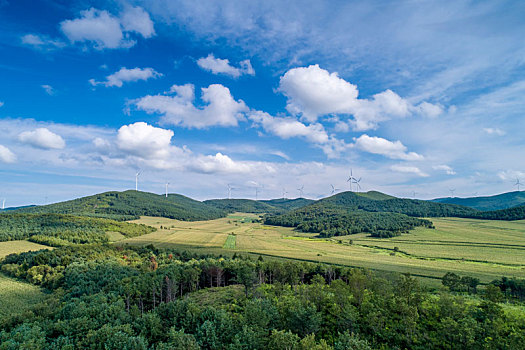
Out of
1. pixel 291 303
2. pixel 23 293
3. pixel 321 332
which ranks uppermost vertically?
pixel 291 303

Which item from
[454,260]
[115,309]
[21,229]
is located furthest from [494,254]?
[21,229]

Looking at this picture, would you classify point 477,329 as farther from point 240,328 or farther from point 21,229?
point 21,229

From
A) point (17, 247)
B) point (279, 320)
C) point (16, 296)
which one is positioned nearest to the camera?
point (279, 320)

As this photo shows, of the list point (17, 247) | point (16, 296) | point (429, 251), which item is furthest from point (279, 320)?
point (17, 247)

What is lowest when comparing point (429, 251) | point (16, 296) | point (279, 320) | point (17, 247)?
point (16, 296)

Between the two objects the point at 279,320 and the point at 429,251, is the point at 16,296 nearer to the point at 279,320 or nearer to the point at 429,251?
the point at 279,320

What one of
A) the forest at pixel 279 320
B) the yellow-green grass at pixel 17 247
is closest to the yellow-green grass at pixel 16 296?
the forest at pixel 279 320
